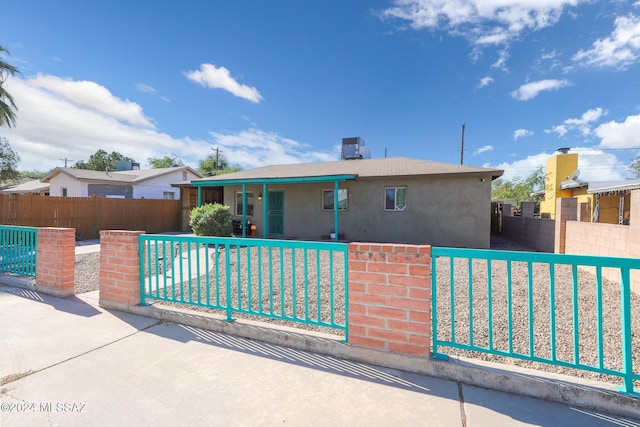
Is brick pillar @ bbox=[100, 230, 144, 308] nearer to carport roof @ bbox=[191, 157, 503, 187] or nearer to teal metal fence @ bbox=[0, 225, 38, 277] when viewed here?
teal metal fence @ bbox=[0, 225, 38, 277]

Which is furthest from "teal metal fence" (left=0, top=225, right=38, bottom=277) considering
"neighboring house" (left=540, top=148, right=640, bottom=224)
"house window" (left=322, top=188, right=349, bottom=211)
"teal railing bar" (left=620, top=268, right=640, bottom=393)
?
"neighboring house" (left=540, top=148, right=640, bottom=224)

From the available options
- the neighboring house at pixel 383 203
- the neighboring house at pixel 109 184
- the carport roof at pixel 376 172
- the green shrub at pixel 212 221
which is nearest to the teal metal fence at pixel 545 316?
the neighboring house at pixel 383 203

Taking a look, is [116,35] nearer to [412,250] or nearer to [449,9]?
[449,9]

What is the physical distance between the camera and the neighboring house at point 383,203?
10547 mm

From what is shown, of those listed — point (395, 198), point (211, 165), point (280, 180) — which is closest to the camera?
point (395, 198)

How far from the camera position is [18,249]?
516 centimetres

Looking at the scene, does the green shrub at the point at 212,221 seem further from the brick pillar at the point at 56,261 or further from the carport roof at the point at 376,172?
the brick pillar at the point at 56,261

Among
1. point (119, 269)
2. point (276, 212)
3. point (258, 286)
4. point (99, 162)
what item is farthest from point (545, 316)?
point (99, 162)

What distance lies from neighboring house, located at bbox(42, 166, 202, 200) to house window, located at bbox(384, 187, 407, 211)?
14122mm

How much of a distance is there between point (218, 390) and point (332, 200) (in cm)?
1098

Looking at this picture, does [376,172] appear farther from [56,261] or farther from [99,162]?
[99,162]

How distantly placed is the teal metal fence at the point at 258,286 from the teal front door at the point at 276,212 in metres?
6.61

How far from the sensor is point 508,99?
16672mm

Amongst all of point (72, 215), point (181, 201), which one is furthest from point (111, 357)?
point (181, 201)
